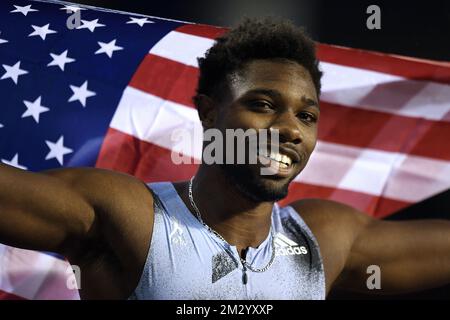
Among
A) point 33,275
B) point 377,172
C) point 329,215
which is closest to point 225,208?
point 329,215

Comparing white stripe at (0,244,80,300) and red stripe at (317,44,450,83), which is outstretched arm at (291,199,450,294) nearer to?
red stripe at (317,44,450,83)

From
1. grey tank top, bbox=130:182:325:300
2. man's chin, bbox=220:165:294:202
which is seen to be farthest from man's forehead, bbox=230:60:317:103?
grey tank top, bbox=130:182:325:300

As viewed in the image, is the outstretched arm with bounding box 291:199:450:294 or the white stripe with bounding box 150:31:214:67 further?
the white stripe with bounding box 150:31:214:67

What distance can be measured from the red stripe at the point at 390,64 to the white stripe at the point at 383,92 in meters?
0.02

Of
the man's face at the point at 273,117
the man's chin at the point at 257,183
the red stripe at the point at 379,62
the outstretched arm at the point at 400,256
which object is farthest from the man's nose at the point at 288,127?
the red stripe at the point at 379,62

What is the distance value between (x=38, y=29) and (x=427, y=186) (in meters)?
1.57

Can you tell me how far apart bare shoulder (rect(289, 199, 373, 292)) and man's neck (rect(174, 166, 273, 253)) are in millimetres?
240

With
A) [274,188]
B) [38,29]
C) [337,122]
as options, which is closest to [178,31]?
[38,29]

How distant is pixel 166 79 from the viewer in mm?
2820

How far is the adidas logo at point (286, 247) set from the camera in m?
2.20

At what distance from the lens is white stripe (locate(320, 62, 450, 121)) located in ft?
9.40

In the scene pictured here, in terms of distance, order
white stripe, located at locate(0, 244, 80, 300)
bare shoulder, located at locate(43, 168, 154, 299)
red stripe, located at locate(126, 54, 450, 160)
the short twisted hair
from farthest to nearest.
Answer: red stripe, located at locate(126, 54, 450, 160) → white stripe, located at locate(0, 244, 80, 300) → the short twisted hair → bare shoulder, located at locate(43, 168, 154, 299)

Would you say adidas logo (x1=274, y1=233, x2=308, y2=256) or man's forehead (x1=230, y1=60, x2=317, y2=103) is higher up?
man's forehead (x1=230, y1=60, x2=317, y2=103)

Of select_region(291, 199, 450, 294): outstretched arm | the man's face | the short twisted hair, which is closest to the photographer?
the man's face
